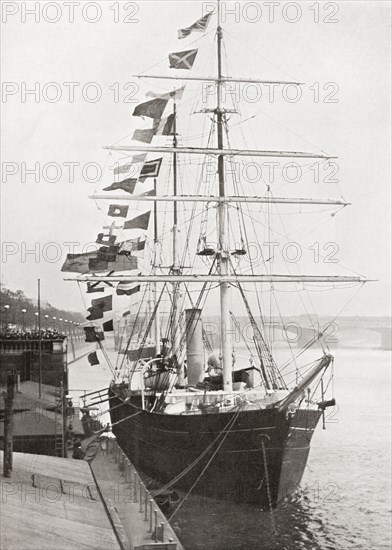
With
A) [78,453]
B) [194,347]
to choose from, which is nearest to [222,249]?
[194,347]

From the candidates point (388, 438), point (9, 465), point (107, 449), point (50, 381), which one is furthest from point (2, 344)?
point (9, 465)

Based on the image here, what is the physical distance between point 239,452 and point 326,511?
4924mm

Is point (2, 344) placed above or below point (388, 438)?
above

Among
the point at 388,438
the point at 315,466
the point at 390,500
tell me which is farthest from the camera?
the point at 388,438

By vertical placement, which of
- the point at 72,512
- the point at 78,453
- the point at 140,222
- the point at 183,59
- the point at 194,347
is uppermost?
the point at 183,59

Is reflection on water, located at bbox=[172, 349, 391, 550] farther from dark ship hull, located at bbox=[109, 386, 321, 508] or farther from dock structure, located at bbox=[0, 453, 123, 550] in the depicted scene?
dock structure, located at bbox=[0, 453, 123, 550]

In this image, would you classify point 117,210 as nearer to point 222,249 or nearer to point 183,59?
point 222,249

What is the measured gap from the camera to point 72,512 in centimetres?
1246

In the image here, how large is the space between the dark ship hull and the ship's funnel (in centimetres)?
240

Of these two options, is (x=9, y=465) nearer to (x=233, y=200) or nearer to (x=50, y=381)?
(x=233, y=200)

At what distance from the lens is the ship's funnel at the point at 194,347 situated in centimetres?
2378

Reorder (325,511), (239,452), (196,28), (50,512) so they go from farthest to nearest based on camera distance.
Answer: (325,511) < (196,28) < (239,452) < (50,512)

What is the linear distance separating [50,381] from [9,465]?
25622 millimetres

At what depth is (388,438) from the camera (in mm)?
37375
